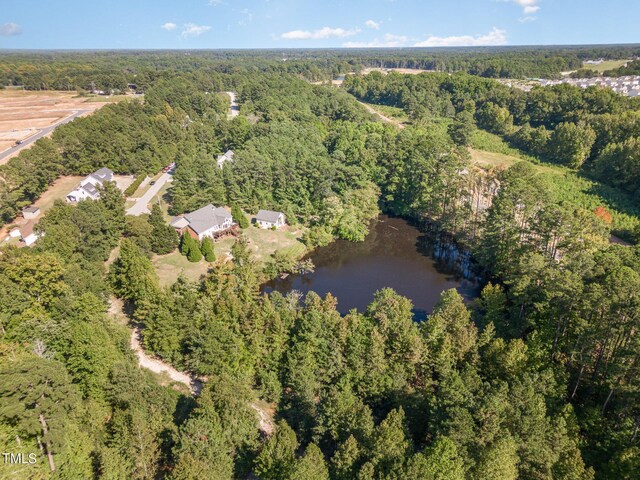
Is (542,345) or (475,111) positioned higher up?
(475,111)

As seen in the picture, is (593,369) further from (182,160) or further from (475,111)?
(475,111)

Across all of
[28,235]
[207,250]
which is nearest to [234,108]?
[28,235]

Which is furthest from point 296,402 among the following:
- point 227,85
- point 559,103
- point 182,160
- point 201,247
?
point 227,85

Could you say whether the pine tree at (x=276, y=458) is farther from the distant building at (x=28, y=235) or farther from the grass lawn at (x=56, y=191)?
the grass lawn at (x=56, y=191)

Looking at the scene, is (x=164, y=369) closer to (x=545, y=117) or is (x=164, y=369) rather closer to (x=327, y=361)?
(x=327, y=361)

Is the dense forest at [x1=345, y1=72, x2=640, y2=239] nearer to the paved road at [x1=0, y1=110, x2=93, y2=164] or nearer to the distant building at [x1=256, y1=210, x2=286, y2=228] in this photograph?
the distant building at [x1=256, y1=210, x2=286, y2=228]

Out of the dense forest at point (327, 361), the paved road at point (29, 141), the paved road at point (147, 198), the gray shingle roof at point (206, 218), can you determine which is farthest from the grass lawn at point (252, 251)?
the paved road at point (29, 141)
